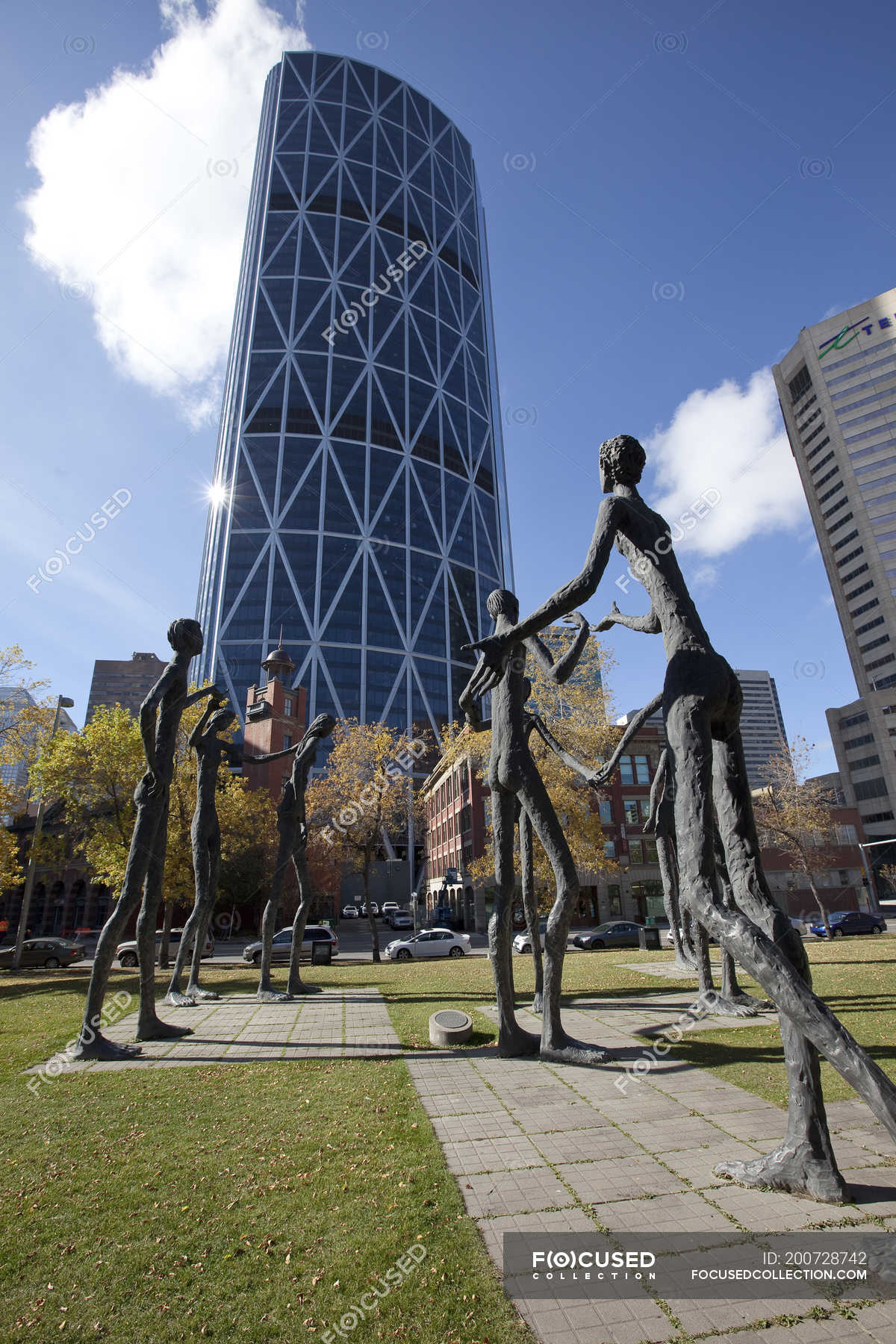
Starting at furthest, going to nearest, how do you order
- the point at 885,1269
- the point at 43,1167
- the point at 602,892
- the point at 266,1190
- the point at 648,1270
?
the point at 602,892 < the point at 43,1167 < the point at 266,1190 < the point at 648,1270 < the point at 885,1269

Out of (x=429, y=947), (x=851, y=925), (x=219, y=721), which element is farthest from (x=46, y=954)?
(x=851, y=925)

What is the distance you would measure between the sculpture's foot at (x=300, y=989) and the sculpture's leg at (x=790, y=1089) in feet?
36.7

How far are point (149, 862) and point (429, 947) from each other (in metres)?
21.8

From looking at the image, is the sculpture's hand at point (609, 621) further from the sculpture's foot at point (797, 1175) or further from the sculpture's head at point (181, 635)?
the sculpture's head at point (181, 635)

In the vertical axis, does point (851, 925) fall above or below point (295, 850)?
below

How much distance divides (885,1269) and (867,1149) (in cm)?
198

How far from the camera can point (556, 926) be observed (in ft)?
21.3

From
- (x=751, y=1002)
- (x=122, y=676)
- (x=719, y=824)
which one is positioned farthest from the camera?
(x=122, y=676)

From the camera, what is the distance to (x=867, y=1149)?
4.25m

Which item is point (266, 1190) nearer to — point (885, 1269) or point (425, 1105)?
point (425, 1105)

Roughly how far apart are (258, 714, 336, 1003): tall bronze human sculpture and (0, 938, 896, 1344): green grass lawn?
Answer: 545 centimetres

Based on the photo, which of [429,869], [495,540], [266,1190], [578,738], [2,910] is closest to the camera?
[266,1190]

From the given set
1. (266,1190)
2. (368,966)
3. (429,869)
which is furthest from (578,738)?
(429,869)

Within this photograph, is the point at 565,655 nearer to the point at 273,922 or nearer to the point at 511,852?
the point at 511,852
